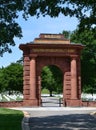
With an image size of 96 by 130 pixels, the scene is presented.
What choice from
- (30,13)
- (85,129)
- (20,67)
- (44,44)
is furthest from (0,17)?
(20,67)

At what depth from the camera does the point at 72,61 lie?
44.3 m

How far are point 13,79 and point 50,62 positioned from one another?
158 feet

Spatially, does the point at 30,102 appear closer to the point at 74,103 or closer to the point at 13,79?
the point at 74,103

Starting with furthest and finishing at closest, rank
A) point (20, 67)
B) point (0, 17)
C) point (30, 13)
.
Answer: point (20, 67) < point (0, 17) < point (30, 13)

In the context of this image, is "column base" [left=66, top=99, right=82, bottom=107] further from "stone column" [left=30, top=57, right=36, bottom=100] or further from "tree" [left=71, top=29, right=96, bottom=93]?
"tree" [left=71, top=29, right=96, bottom=93]

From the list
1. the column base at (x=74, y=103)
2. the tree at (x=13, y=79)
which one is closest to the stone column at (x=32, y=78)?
the column base at (x=74, y=103)

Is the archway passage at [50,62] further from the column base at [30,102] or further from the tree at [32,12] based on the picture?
the tree at [32,12]

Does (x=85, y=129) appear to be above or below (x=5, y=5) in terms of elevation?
below

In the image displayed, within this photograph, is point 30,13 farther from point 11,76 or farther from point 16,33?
point 11,76

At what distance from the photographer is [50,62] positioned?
44.5 m

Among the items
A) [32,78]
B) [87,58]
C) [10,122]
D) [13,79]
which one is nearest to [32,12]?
[10,122]

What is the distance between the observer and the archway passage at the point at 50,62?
4363cm

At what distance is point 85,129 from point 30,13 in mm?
6121

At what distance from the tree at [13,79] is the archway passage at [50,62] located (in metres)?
46.2
